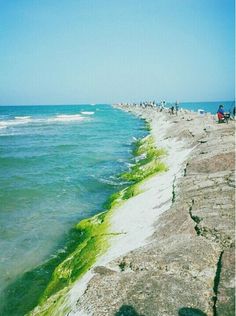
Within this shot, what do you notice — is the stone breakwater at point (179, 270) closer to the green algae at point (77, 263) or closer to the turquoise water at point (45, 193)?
the green algae at point (77, 263)

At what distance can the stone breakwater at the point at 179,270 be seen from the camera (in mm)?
6430

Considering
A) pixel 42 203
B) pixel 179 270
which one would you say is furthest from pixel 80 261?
pixel 42 203

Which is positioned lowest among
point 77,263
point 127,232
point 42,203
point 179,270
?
point 42,203

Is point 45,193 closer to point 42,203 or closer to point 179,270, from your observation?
point 42,203

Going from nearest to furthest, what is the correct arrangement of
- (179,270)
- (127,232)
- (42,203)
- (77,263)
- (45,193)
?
1. (179,270)
2. (77,263)
3. (127,232)
4. (42,203)
5. (45,193)

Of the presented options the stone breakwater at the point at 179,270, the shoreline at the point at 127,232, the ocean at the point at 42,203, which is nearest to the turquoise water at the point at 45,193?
the ocean at the point at 42,203

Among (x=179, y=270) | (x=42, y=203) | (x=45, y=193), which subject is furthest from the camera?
(x=45, y=193)

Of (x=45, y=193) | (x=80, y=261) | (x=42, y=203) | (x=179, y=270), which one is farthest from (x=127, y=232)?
(x=45, y=193)

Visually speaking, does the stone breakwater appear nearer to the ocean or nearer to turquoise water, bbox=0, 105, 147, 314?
the ocean

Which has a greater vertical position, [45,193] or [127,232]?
[127,232]

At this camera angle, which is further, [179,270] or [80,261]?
[80,261]

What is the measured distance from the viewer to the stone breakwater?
6430 millimetres

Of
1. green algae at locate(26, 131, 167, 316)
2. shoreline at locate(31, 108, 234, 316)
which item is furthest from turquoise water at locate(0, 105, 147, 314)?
shoreline at locate(31, 108, 234, 316)

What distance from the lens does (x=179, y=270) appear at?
7.39m
